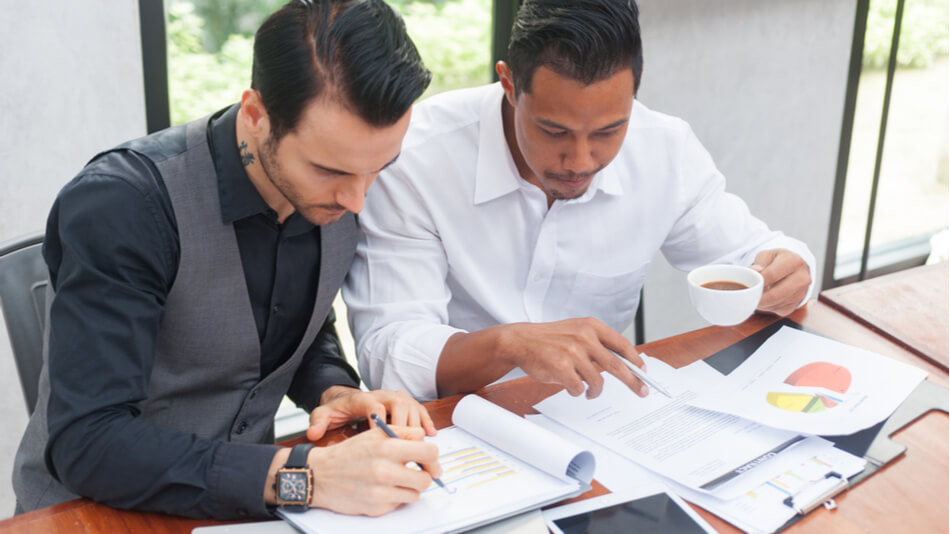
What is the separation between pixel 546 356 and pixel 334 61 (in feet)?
1.70

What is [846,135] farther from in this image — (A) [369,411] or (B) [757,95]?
(A) [369,411]

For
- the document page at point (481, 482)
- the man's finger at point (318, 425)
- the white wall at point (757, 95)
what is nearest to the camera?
the document page at point (481, 482)

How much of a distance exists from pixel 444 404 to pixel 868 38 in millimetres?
2838

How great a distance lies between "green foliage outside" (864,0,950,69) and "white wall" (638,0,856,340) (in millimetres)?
208

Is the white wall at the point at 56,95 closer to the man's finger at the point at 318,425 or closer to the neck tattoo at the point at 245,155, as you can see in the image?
the neck tattoo at the point at 245,155

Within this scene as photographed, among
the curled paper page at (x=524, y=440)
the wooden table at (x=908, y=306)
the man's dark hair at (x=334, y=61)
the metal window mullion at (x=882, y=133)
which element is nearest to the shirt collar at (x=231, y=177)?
the man's dark hair at (x=334, y=61)

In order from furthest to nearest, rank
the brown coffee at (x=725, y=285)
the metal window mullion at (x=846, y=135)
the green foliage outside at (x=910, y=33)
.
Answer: the green foliage outside at (x=910, y=33) → the metal window mullion at (x=846, y=135) → the brown coffee at (x=725, y=285)

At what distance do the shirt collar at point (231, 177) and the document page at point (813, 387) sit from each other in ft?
2.34

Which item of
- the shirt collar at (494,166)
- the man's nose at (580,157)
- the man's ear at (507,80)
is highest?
the man's ear at (507,80)

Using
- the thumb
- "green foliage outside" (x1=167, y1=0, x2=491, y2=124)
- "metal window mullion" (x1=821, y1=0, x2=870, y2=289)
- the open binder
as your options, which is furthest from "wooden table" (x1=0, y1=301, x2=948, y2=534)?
"metal window mullion" (x1=821, y1=0, x2=870, y2=289)

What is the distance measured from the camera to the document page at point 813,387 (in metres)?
1.20

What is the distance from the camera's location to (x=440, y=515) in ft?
3.16

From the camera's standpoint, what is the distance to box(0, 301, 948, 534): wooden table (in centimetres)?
98

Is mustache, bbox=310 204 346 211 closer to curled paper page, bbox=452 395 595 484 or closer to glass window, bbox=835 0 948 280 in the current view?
curled paper page, bbox=452 395 595 484
